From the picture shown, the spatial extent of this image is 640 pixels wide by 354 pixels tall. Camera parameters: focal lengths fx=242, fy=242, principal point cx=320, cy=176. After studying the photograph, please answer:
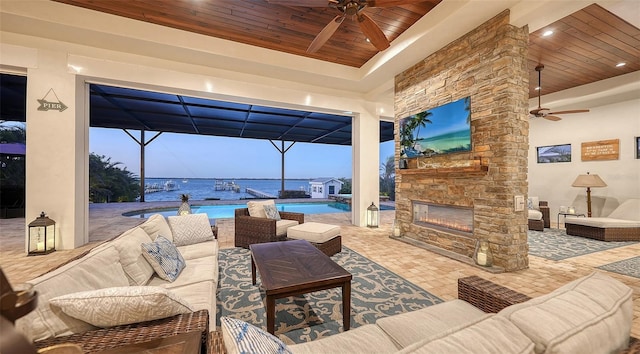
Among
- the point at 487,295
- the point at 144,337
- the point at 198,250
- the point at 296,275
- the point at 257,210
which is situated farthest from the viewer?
the point at 257,210

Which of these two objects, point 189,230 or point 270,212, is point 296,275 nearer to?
point 189,230

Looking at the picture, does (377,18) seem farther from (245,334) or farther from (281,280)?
(245,334)

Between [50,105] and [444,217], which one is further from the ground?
[50,105]

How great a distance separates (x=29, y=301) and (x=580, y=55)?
6.87m

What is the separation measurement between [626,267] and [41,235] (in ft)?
26.5

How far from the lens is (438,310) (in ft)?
4.59

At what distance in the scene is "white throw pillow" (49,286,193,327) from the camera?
1.02 m

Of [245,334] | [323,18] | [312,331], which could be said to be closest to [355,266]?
[312,331]

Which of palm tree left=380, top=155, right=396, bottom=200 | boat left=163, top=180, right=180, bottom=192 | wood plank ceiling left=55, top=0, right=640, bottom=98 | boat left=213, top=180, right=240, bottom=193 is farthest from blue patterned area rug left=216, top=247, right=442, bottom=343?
boat left=163, top=180, right=180, bottom=192

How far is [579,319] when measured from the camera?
0.70 m

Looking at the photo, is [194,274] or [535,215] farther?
[535,215]

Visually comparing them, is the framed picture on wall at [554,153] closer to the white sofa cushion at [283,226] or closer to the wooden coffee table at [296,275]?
the white sofa cushion at [283,226]

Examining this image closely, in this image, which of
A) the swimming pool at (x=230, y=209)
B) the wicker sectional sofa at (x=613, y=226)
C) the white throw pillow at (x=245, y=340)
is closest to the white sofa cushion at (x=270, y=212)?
the white throw pillow at (x=245, y=340)

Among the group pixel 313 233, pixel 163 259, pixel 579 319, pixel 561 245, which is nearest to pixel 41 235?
pixel 163 259
